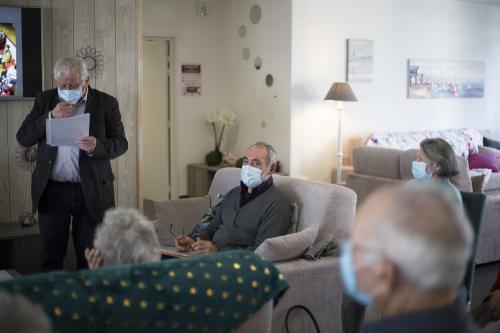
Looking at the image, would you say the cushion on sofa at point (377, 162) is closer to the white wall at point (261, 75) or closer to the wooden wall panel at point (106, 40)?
the white wall at point (261, 75)

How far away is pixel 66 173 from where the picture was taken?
3.47 meters

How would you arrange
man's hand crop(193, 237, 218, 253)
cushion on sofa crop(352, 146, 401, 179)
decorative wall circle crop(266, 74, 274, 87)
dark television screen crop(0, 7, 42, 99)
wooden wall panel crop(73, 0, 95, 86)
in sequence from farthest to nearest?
1. decorative wall circle crop(266, 74, 274, 87)
2. cushion on sofa crop(352, 146, 401, 179)
3. wooden wall panel crop(73, 0, 95, 86)
4. dark television screen crop(0, 7, 42, 99)
5. man's hand crop(193, 237, 218, 253)

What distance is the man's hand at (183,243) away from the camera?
3.66 metres

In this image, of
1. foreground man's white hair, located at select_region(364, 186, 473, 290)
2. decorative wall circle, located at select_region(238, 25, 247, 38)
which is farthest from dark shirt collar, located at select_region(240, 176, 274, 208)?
decorative wall circle, located at select_region(238, 25, 247, 38)

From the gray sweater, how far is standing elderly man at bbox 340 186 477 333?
82.9 inches

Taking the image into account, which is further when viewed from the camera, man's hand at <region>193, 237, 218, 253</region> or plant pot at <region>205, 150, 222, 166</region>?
plant pot at <region>205, 150, 222, 166</region>

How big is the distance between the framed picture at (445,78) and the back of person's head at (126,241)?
21.5 ft

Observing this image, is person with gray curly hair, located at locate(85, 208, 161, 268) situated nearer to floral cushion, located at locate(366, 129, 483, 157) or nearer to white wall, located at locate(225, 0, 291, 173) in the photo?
white wall, located at locate(225, 0, 291, 173)

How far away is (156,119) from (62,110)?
15.6 ft

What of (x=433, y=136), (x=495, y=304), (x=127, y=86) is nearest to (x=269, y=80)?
(x=433, y=136)

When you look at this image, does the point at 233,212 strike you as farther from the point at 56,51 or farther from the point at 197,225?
the point at 56,51

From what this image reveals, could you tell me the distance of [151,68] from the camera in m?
8.09

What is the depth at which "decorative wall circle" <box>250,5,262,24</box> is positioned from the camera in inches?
297

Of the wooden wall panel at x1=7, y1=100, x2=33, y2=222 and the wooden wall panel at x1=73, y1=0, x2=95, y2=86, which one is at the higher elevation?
the wooden wall panel at x1=73, y1=0, x2=95, y2=86
